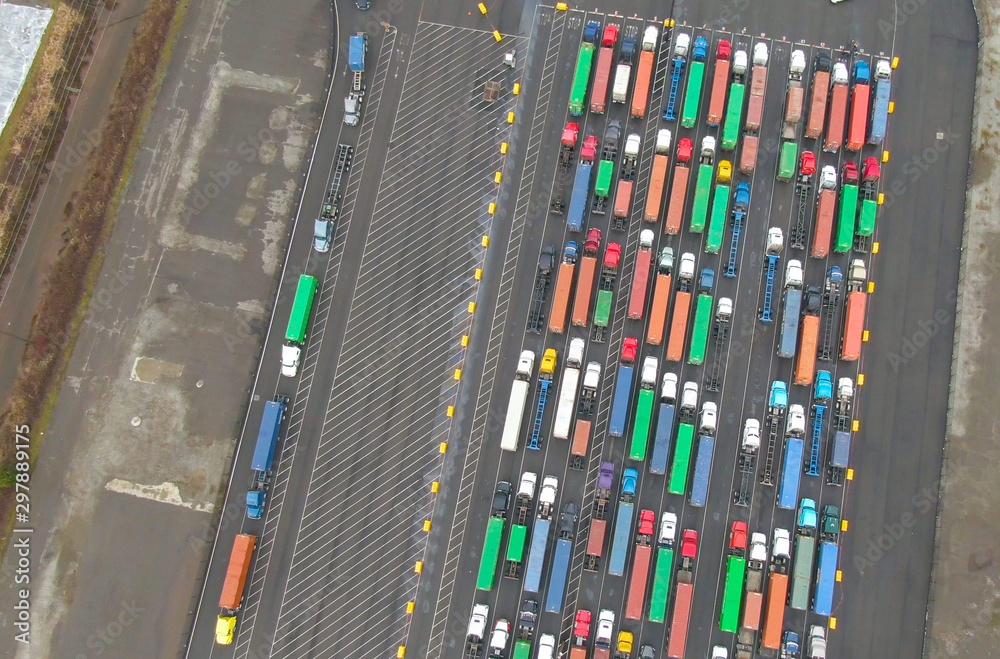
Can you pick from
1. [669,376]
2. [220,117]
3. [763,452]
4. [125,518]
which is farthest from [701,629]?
[220,117]

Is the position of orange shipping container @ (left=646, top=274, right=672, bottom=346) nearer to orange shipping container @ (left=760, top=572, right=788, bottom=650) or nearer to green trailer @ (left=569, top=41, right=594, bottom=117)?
green trailer @ (left=569, top=41, right=594, bottom=117)

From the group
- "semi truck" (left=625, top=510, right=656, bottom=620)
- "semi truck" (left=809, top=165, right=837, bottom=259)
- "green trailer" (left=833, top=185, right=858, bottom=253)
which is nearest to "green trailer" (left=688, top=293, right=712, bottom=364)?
"semi truck" (left=809, top=165, right=837, bottom=259)

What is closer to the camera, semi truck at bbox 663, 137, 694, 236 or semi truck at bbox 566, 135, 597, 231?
semi truck at bbox 663, 137, 694, 236

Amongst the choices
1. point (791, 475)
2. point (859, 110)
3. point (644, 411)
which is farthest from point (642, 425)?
point (859, 110)

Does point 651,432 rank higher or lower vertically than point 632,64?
lower

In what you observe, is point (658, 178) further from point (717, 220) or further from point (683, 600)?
point (683, 600)

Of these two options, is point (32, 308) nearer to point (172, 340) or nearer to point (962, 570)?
A: point (172, 340)

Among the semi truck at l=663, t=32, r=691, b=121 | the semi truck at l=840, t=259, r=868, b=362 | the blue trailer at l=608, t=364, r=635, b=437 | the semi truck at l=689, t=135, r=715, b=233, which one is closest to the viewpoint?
the semi truck at l=840, t=259, r=868, b=362
